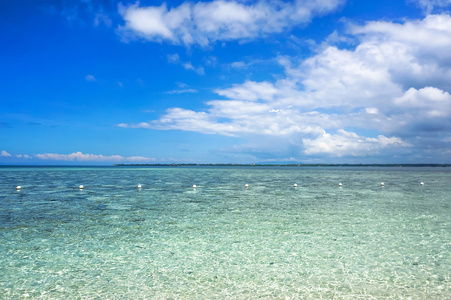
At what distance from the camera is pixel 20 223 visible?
17.2m

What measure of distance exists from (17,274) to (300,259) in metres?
9.86

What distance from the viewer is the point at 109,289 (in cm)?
871

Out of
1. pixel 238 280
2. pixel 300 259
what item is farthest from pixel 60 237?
pixel 300 259

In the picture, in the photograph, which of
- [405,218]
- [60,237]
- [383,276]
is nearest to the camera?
[383,276]

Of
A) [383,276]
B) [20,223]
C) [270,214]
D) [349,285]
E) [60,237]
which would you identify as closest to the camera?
[349,285]

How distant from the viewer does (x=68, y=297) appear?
820cm

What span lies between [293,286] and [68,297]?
6.50 meters

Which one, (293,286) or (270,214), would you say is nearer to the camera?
(293,286)

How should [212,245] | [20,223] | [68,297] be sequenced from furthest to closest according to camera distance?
1. [20,223]
2. [212,245]
3. [68,297]

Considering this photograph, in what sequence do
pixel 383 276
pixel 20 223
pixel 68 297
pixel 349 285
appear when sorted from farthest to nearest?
pixel 20 223 < pixel 383 276 < pixel 349 285 < pixel 68 297

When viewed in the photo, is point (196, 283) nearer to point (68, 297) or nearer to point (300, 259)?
point (68, 297)

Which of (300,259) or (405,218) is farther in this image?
(405,218)

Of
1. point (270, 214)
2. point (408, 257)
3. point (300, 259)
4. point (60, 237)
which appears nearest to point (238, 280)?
point (300, 259)

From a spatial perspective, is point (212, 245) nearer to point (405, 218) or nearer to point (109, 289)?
point (109, 289)
